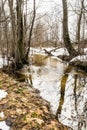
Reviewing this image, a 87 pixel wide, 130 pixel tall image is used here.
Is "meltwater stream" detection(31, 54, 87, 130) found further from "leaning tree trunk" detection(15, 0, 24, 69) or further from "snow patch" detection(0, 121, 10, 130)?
"leaning tree trunk" detection(15, 0, 24, 69)

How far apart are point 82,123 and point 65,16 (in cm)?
1253

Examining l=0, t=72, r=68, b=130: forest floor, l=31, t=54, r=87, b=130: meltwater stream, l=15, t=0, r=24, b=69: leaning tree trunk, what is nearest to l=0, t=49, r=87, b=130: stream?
l=31, t=54, r=87, b=130: meltwater stream

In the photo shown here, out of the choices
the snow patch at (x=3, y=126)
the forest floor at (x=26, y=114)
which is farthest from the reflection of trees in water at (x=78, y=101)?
the snow patch at (x=3, y=126)

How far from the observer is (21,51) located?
13859 mm

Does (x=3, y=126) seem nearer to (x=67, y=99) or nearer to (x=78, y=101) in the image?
A: (x=78, y=101)

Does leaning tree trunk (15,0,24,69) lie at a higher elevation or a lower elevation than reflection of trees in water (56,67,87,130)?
higher

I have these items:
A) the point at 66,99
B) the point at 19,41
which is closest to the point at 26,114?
the point at 66,99

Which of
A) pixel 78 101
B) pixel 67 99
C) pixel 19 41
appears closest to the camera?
pixel 78 101

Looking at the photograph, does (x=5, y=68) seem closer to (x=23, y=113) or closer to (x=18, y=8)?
(x=18, y=8)

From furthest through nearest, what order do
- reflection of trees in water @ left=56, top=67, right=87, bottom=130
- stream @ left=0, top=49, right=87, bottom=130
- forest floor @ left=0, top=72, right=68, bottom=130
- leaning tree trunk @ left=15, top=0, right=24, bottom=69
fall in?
leaning tree trunk @ left=15, top=0, right=24, bottom=69, stream @ left=0, top=49, right=87, bottom=130, reflection of trees in water @ left=56, top=67, right=87, bottom=130, forest floor @ left=0, top=72, right=68, bottom=130

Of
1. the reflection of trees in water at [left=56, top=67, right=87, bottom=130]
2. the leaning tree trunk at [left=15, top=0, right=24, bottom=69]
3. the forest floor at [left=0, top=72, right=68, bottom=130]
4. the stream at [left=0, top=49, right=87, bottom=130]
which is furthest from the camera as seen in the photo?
the leaning tree trunk at [left=15, top=0, right=24, bottom=69]

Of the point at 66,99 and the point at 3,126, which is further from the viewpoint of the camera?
the point at 66,99

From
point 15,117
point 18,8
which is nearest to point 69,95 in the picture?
point 15,117

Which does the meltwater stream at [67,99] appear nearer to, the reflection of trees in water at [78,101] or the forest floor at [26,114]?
the reflection of trees in water at [78,101]
